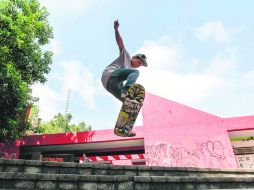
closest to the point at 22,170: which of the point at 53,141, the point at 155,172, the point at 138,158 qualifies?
the point at 155,172

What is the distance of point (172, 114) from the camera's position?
40.2 feet

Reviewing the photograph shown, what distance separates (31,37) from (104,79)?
888 cm

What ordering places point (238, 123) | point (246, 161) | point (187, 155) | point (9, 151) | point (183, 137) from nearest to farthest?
1. point (238, 123)
2. point (187, 155)
3. point (183, 137)
4. point (246, 161)
5. point (9, 151)

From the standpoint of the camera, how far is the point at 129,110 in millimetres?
4512

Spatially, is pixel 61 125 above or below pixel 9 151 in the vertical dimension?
above

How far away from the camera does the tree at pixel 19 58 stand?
10.4m

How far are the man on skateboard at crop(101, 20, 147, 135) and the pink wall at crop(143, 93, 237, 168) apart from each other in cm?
786

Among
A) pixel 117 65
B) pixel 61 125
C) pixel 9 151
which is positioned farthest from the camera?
pixel 61 125

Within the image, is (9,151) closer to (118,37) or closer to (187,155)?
(187,155)

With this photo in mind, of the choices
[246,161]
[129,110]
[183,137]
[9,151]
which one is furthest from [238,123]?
[9,151]

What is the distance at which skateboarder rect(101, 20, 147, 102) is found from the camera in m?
4.54

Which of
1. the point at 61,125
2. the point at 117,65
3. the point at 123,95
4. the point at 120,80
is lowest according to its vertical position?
the point at 123,95

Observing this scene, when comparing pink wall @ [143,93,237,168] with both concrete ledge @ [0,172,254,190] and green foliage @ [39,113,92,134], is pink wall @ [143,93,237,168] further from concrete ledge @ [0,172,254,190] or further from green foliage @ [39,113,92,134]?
green foliage @ [39,113,92,134]

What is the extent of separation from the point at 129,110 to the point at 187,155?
7.93 m
